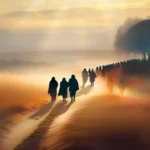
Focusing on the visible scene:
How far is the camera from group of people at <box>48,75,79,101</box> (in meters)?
7.90

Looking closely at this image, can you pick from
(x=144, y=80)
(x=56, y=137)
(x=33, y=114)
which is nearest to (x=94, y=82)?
(x=144, y=80)

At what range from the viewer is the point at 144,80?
8336 millimetres

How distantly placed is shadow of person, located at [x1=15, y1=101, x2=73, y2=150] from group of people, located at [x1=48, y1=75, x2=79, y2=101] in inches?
8.0

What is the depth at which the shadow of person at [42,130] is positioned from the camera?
22.0 feet

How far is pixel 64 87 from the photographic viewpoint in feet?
26.2

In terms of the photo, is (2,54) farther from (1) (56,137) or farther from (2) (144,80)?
(2) (144,80)

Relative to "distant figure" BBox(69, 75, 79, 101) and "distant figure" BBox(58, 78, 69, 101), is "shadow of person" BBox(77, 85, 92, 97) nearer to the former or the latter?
"distant figure" BBox(69, 75, 79, 101)

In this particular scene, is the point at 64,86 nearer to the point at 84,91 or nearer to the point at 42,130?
the point at 84,91

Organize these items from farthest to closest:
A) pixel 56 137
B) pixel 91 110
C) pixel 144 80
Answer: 1. pixel 144 80
2. pixel 91 110
3. pixel 56 137

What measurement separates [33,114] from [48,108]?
0.26 meters

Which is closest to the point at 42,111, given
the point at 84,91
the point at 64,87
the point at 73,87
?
the point at 64,87

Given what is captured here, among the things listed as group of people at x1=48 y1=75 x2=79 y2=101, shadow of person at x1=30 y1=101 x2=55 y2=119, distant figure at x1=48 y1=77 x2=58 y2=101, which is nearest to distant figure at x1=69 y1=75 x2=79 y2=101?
group of people at x1=48 y1=75 x2=79 y2=101

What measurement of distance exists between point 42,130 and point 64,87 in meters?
1.14

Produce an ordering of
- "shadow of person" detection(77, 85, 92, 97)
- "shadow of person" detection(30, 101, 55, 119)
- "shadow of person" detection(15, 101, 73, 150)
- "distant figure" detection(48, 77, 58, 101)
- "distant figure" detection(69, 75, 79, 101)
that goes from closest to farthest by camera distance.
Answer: "shadow of person" detection(15, 101, 73, 150), "shadow of person" detection(30, 101, 55, 119), "distant figure" detection(48, 77, 58, 101), "distant figure" detection(69, 75, 79, 101), "shadow of person" detection(77, 85, 92, 97)
